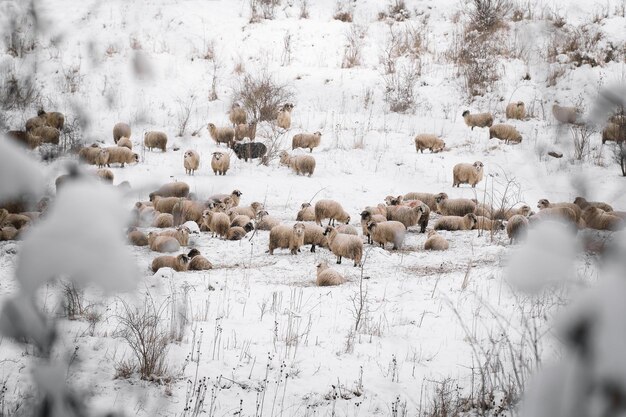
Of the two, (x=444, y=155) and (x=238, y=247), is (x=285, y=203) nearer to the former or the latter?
(x=238, y=247)

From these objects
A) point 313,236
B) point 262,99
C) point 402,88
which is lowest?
point 313,236

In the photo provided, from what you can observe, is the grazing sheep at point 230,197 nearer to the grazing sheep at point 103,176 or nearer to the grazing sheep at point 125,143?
the grazing sheep at point 103,176

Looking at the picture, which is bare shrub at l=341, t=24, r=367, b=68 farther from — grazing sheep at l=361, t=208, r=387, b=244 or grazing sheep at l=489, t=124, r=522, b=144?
grazing sheep at l=361, t=208, r=387, b=244

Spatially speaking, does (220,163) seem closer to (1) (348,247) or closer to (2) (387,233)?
(2) (387,233)

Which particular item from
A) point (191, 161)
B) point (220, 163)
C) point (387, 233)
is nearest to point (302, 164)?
point (220, 163)

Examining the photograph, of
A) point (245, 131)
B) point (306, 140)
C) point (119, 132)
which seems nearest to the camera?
point (306, 140)

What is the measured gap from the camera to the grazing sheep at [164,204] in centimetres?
930

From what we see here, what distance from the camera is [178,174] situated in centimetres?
1224

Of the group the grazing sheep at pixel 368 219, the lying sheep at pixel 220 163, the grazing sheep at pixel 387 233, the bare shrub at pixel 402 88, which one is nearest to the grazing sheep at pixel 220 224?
the grazing sheep at pixel 368 219

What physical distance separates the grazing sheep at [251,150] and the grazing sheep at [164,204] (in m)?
3.94

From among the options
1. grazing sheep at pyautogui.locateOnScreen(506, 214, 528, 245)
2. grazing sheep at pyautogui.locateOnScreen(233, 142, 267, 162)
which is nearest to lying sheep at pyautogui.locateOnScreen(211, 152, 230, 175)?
grazing sheep at pyautogui.locateOnScreen(233, 142, 267, 162)

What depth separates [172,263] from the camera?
672 cm

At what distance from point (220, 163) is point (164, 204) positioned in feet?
A: 9.08

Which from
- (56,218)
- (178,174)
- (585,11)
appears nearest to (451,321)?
(56,218)
